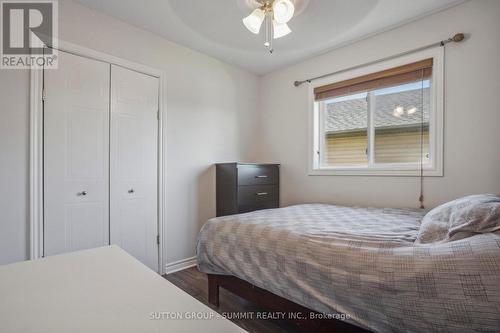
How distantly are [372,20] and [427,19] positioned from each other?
18.7 inches

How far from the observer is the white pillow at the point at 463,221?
1.13 m

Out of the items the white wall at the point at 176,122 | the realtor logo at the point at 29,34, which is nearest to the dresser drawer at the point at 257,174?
the white wall at the point at 176,122

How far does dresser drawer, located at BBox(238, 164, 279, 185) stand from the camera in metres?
2.84

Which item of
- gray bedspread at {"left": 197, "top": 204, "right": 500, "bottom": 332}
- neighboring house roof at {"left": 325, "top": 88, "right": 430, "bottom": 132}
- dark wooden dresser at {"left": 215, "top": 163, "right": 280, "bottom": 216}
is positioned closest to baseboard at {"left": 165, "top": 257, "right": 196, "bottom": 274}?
dark wooden dresser at {"left": 215, "top": 163, "right": 280, "bottom": 216}

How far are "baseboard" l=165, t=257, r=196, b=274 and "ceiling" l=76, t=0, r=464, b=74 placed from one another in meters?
2.41

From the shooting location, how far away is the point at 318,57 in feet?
9.84

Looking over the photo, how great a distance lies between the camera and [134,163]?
2.42 metres

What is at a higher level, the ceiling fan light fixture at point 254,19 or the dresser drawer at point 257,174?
the ceiling fan light fixture at point 254,19

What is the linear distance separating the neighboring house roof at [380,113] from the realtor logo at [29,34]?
9.19 ft

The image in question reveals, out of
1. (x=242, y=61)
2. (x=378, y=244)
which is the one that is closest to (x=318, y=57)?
(x=242, y=61)

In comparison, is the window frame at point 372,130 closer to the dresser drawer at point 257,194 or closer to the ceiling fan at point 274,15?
the dresser drawer at point 257,194

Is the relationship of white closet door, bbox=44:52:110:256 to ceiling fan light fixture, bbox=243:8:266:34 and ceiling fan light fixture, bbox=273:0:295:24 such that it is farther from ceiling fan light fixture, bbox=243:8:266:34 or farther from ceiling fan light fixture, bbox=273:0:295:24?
ceiling fan light fixture, bbox=273:0:295:24

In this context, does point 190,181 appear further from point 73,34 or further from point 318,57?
point 318,57

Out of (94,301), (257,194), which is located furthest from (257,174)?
(94,301)
